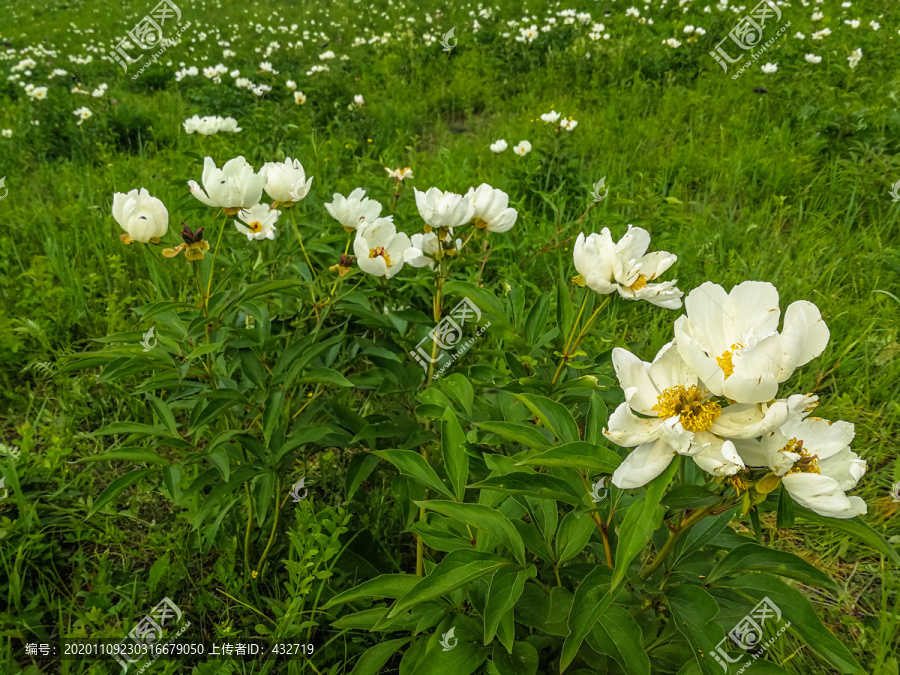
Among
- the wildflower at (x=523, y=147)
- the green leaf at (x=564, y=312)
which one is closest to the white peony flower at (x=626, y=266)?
the green leaf at (x=564, y=312)

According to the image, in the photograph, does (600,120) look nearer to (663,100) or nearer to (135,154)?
(663,100)

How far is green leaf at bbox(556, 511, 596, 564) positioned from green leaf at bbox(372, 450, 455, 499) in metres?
0.25

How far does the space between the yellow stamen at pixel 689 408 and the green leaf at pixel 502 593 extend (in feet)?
1.31

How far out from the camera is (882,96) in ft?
12.5

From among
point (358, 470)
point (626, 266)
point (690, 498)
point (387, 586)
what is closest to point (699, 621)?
point (690, 498)

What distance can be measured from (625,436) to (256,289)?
2.78 ft

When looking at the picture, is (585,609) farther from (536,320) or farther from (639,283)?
(536,320)

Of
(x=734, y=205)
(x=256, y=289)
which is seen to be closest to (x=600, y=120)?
(x=734, y=205)

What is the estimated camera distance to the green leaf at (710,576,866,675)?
33.4 inches

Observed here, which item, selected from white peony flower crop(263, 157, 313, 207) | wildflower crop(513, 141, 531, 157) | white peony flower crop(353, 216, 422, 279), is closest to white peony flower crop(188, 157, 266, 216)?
white peony flower crop(263, 157, 313, 207)

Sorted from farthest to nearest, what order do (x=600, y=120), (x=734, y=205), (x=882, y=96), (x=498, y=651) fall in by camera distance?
(x=600, y=120)
(x=882, y=96)
(x=734, y=205)
(x=498, y=651)

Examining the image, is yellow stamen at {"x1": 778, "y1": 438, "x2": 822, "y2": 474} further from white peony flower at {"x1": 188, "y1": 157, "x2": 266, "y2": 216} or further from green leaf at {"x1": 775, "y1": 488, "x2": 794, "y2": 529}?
white peony flower at {"x1": 188, "y1": 157, "x2": 266, "y2": 216}

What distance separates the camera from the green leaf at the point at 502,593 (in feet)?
Result: 3.07

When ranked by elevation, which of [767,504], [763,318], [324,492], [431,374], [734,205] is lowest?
[324,492]
